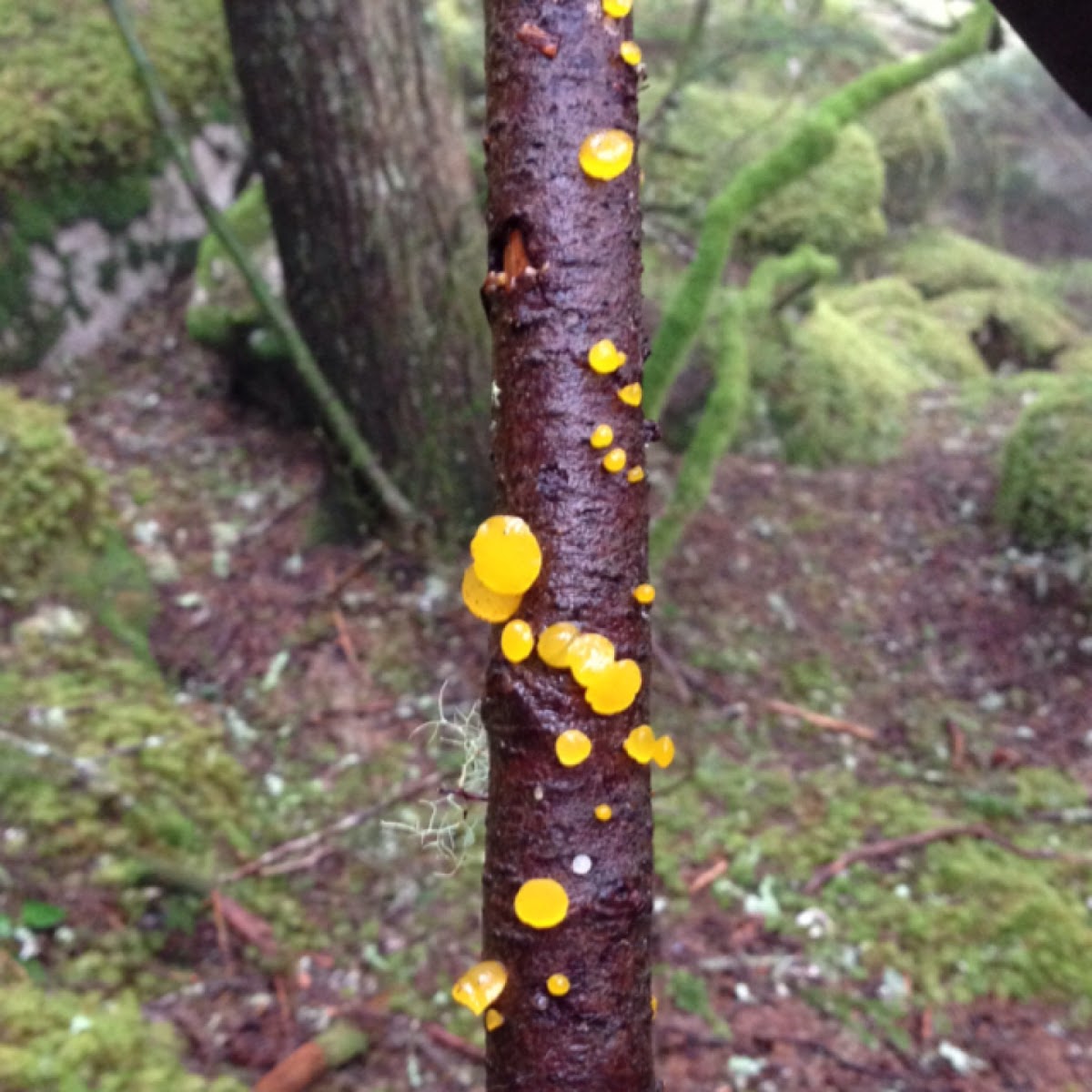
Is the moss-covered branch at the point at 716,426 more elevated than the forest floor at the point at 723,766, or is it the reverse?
the moss-covered branch at the point at 716,426

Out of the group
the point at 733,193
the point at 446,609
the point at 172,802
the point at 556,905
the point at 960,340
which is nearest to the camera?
the point at 556,905

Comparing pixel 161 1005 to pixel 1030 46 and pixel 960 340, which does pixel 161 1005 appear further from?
pixel 960 340

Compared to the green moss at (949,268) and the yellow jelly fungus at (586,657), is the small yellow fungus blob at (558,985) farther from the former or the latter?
the green moss at (949,268)

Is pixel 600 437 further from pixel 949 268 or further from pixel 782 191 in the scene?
pixel 949 268

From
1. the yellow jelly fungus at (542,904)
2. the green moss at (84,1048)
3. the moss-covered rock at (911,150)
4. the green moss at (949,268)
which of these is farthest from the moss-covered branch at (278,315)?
the moss-covered rock at (911,150)

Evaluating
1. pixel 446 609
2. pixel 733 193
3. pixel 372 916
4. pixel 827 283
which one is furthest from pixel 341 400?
pixel 827 283

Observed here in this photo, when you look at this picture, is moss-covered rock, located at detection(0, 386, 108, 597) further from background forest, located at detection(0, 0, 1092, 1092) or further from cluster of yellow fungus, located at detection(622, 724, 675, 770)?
cluster of yellow fungus, located at detection(622, 724, 675, 770)

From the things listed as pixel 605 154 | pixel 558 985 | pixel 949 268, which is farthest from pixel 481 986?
pixel 949 268
